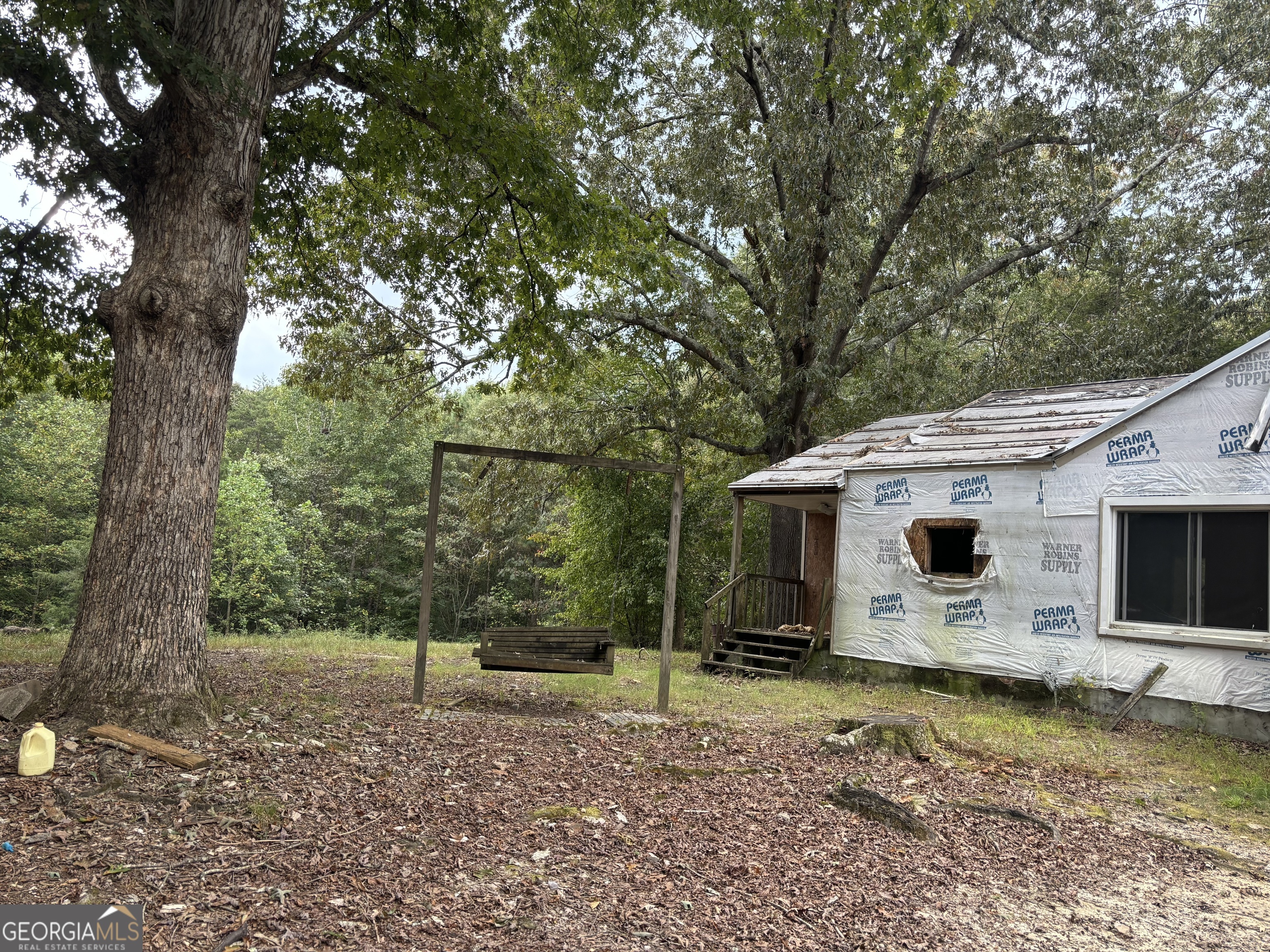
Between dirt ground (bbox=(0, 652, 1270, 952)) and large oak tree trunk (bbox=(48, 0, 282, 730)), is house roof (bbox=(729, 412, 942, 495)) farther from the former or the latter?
large oak tree trunk (bbox=(48, 0, 282, 730))

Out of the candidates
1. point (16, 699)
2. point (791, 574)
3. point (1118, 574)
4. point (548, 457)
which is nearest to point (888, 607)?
point (1118, 574)

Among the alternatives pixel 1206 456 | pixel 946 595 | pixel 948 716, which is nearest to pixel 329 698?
pixel 948 716

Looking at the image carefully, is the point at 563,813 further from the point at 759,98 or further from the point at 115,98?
the point at 759,98

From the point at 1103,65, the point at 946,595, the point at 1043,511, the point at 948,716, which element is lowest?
the point at 948,716

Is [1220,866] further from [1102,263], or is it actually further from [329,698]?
[1102,263]

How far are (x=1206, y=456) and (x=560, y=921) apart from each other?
29.6 feet

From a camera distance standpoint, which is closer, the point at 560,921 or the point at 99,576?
the point at 560,921

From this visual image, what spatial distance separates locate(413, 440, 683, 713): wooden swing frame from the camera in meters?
7.52

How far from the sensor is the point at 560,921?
135 inches

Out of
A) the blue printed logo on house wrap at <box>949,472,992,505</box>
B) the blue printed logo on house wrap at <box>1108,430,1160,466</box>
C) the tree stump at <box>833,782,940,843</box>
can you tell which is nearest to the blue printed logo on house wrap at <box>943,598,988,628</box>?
the blue printed logo on house wrap at <box>949,472,992,505</box>

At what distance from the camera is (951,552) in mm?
13102

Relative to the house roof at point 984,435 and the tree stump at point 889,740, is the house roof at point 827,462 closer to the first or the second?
the house roof at point 984,435

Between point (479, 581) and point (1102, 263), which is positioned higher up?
point (1102, 263)

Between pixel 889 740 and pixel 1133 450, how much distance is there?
17.7 ft
